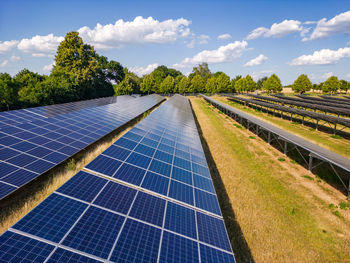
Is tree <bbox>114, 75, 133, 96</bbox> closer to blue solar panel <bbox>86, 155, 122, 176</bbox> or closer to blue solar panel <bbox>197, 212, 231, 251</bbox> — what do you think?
blue solar panel <bbox>86, 155, 122, 176</bbox>

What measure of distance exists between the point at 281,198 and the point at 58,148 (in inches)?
572

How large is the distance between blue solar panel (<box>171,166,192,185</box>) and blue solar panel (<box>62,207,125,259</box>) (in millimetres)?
3441

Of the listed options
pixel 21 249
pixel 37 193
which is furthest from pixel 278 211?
pixel 37 193

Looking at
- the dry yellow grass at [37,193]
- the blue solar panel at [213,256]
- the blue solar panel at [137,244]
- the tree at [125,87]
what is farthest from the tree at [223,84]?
the blue solar panel at [137,244]

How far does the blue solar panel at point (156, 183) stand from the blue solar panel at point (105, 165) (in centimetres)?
121

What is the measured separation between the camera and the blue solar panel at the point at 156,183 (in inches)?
260

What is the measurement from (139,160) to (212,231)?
4189mm

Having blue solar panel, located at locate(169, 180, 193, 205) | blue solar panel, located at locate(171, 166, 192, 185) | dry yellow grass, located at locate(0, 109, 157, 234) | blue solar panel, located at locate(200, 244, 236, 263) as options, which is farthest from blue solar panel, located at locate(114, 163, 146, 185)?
dry yellow grass, located at locate(0, 109, 157, 234)

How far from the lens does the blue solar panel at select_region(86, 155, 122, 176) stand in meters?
6.57

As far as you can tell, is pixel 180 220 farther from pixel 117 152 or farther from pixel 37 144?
pixel 37 144

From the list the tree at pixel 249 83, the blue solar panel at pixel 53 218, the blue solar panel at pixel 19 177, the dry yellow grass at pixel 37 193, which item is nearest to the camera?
the blue solar panel at pixel 53 218

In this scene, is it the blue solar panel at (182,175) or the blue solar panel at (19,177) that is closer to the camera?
the blue solar panel at (182,175)

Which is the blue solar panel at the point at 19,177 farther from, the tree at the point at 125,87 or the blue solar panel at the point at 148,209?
the tree at the point at 125,87

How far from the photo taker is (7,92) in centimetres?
3244
